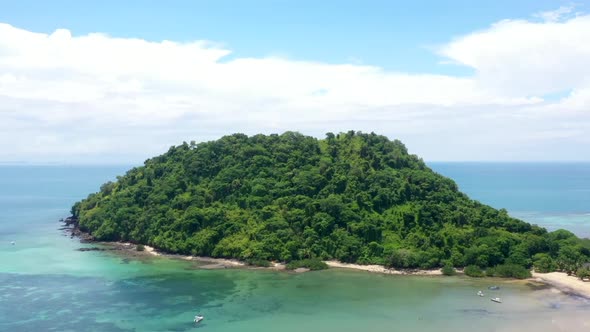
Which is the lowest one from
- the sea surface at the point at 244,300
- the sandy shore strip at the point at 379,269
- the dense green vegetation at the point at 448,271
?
the sea surface at the point at 244,300

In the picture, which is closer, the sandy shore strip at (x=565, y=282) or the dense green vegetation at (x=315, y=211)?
the sandy shore strip at (x=565, y=282)

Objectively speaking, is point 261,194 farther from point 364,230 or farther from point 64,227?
point 64,227

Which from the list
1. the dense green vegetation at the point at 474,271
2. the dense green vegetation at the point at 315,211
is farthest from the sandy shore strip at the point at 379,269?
the dense green vegetation at the point at 474,271

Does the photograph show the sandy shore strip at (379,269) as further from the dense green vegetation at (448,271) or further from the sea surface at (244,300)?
the sea surface at (244,300)

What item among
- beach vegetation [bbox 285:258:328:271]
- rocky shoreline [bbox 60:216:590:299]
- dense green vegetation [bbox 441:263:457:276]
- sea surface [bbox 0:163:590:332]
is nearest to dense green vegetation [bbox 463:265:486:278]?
rocky shoreline [bbox 60:216:590:299]

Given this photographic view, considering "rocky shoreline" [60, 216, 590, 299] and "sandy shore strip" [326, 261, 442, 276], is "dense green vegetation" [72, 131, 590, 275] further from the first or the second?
"rocky shoreline" [60, 216, 590, 299]

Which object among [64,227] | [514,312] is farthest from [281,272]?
[64,227]
